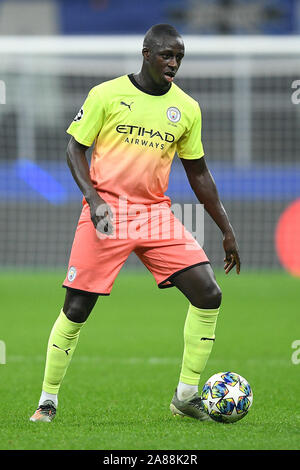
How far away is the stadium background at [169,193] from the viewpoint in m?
6.16

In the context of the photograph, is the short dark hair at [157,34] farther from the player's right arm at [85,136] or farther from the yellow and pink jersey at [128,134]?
the player's right arm at [85,136]

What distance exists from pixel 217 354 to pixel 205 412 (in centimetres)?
290

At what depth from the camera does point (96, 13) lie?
2369cm

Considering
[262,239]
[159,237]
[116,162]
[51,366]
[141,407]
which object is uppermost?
[116,162]

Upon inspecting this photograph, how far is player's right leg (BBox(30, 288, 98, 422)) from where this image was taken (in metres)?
5.12

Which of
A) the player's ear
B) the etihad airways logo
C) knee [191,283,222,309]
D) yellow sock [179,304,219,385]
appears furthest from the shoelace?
the player's ear

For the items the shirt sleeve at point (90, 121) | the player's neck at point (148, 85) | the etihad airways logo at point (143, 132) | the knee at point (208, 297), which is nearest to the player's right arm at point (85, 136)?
the shirt sleeve at point (90, 121)

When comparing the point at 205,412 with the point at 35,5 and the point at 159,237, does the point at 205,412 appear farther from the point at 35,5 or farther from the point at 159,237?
the point at 35,5

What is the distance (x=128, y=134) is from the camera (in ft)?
17.1

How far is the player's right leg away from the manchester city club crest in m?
1.14

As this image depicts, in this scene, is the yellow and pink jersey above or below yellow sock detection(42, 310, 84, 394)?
above

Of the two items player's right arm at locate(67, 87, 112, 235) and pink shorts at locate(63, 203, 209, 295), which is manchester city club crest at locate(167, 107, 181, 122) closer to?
player's right arm at locate(67, 87, 112, 235)
